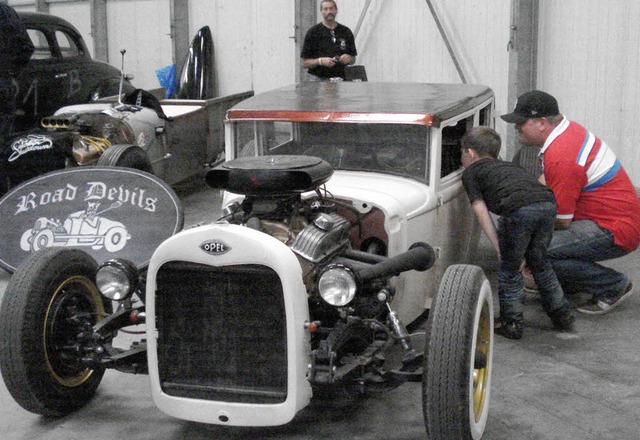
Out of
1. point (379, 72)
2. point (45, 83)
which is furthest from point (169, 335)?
point (379, 72)

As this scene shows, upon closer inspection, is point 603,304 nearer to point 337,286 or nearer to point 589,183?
point 589,183

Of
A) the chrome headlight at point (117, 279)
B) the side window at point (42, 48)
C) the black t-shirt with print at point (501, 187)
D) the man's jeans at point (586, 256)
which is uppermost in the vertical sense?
the side window at point (42, 48)

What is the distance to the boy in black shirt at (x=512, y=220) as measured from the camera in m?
5.36

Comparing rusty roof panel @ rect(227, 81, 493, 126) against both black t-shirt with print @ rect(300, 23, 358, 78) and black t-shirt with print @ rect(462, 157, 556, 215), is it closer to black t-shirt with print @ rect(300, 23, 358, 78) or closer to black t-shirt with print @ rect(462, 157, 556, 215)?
black t-shirt with print @ rect(462, 157, 556, 215)

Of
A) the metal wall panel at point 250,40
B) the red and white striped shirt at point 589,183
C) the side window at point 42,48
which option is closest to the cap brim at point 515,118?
the red and white striped shirt at point 589,183

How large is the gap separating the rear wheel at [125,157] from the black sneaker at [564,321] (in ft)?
12.2

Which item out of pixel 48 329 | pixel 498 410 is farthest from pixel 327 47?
pixel 48 329

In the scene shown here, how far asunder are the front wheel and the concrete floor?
472 millimetres

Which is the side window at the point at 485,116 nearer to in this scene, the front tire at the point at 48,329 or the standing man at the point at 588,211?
the standing man at the point at 588,211

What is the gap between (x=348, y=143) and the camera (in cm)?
539

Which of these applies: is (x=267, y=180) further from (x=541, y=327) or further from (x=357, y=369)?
(x=541, y=327)

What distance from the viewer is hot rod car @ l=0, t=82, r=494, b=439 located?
384 centimetres


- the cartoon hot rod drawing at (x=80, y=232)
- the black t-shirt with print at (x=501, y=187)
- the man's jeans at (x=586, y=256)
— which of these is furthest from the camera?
the cartoon hot rod drawing at (x=80, y=232)

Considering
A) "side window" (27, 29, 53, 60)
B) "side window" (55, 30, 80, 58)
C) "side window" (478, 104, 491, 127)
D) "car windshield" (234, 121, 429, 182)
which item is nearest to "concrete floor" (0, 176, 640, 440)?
"car windshield" (234, 121, 429, 182)
